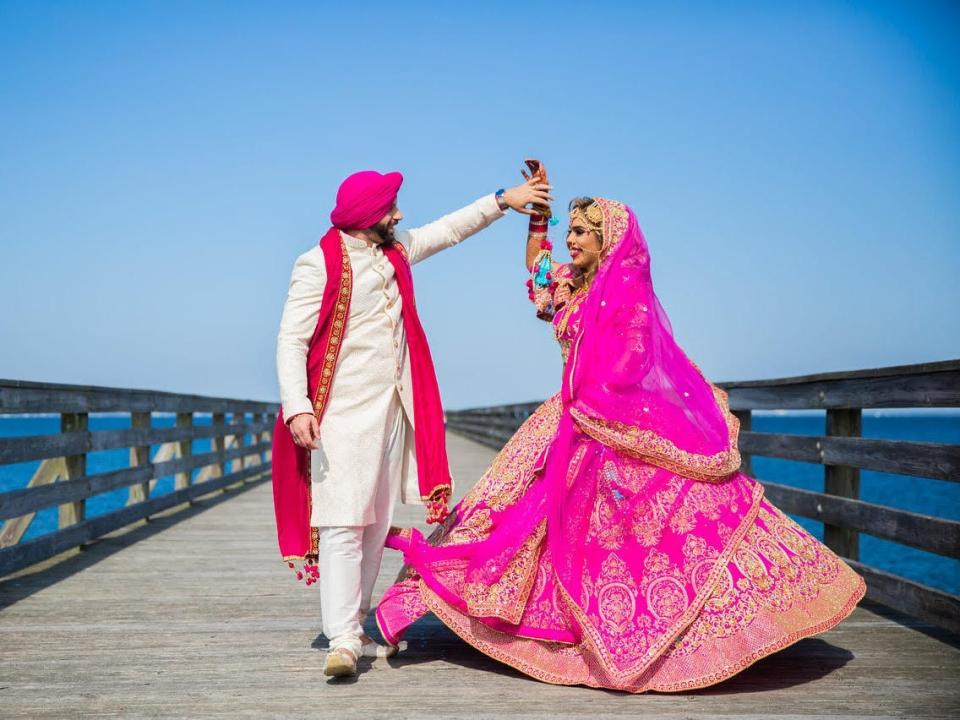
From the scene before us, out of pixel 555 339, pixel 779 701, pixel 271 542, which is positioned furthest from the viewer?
pixel 271 542

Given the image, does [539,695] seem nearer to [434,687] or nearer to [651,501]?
[434,687]

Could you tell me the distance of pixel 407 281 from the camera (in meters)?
3.57

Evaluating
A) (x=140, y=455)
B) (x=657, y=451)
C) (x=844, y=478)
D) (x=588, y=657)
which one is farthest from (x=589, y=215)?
(x=140, y=455)

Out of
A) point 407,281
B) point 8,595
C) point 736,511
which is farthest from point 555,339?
point 8,595

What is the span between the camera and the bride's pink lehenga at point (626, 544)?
311 centimetres

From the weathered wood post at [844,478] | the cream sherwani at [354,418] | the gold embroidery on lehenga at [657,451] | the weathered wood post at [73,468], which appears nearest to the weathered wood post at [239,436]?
the weathered wood post at [73,468]

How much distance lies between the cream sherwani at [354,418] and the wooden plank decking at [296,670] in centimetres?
30

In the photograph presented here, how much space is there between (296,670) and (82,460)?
324 centimetres

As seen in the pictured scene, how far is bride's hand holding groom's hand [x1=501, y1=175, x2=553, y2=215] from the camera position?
144 inches

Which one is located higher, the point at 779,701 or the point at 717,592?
the point at 717,592

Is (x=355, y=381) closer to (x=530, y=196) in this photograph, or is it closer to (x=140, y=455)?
(x=530, y=196)

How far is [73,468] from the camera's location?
5.96 meters

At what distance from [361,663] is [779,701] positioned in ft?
4.65

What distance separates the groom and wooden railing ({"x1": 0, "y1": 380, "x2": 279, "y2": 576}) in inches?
87.2
